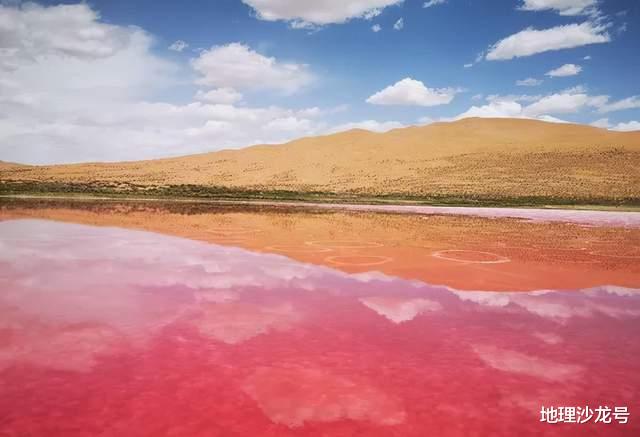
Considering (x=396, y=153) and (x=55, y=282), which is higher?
(x=396, y=153)

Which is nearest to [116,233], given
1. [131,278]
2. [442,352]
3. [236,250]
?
[236,250]

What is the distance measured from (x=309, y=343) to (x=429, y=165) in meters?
59.2

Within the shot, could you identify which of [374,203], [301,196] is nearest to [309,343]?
[374,203]

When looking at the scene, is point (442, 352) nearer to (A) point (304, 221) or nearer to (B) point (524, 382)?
(B) point (524, 382)

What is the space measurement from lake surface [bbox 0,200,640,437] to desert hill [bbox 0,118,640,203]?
3358cm

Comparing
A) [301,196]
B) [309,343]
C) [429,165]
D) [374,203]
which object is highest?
[429,165]

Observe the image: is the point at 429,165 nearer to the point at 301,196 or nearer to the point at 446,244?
the point at 301,196

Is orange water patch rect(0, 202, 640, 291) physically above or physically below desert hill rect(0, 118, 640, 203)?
below

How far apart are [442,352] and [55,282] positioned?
6.47m

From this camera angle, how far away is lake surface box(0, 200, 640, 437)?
4.26m

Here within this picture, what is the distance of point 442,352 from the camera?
225 inches

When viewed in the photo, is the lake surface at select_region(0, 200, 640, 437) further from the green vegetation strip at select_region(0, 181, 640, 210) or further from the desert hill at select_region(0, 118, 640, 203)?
the desert hill at select_region(0, 118, 640, 203)

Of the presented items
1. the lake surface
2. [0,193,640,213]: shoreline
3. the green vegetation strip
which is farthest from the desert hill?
the lake surface

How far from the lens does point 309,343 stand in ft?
19.5
